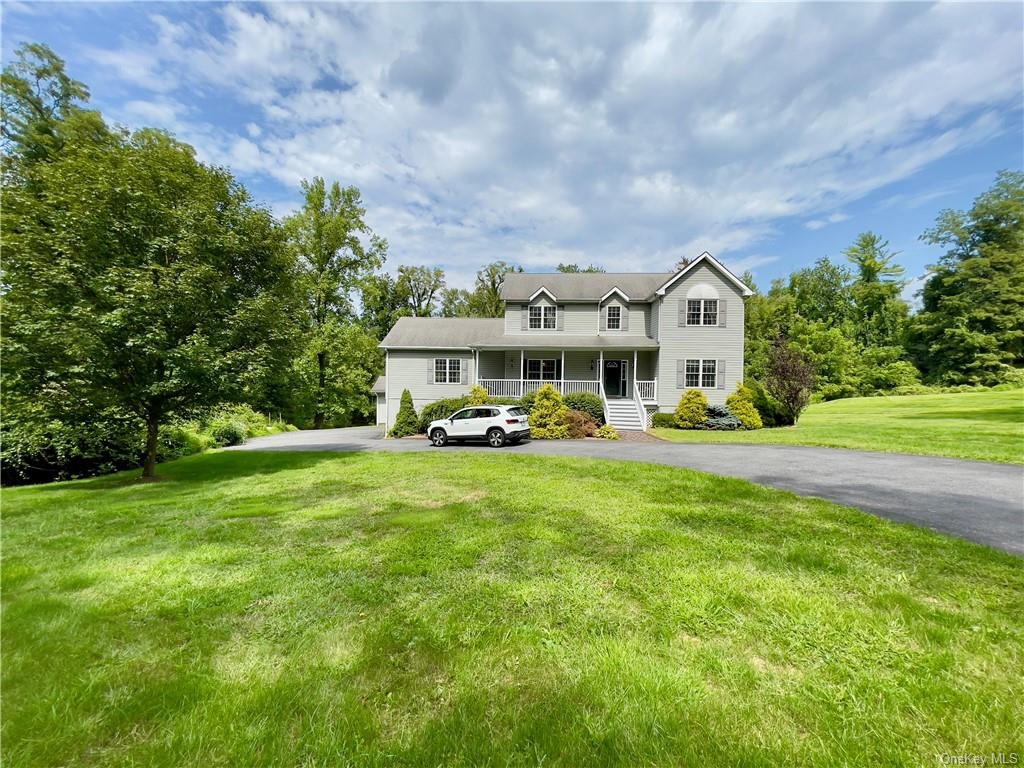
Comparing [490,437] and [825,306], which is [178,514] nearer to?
[490,437]

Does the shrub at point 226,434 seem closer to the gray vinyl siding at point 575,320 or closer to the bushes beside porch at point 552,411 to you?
the bushes beside porch at point 552,411

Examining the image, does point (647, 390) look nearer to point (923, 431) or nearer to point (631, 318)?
point (631, 318)

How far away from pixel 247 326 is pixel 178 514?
6088 millimetres

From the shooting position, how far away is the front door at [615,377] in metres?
24.2

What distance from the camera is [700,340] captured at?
21.7m

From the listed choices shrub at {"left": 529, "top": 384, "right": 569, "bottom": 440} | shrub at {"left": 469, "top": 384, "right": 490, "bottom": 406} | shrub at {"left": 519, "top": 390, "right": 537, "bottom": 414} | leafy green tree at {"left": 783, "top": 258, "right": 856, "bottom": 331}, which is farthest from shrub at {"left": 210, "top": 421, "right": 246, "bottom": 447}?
leafy green tree at {"left": 783, "top": 258, "right": 856, "bottom": 331}

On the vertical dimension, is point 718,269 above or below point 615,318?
above

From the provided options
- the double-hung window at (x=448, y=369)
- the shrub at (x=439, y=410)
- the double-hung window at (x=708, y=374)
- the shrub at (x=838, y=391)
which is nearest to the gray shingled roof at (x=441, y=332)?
the double-hung window at (x=448, y=369)

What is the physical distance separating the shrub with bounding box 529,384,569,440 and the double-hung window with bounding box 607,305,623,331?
6.81 metres

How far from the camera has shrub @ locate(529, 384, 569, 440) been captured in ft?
59.6

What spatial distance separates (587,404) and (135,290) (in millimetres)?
16708

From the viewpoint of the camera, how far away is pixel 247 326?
11.4m

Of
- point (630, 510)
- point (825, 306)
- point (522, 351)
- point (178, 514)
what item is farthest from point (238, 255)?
point (825, 306)

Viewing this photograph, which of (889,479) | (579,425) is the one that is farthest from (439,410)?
(889,479)
